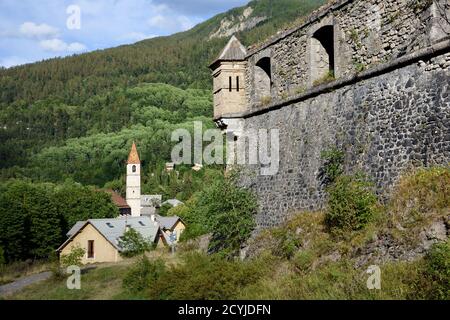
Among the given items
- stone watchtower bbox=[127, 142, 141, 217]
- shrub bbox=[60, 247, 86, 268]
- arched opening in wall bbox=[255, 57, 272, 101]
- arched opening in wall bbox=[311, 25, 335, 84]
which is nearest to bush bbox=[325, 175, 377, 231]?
arched opening in wall bbox=[311, 25, 335, 84]

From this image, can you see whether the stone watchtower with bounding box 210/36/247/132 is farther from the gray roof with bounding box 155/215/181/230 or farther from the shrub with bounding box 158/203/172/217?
the shrub with bounding box 158/203/172/217

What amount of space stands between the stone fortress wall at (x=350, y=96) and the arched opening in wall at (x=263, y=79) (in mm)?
33

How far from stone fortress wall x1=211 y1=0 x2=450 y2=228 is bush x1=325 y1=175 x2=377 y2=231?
1.00 ft

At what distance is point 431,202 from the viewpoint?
10.1 metres

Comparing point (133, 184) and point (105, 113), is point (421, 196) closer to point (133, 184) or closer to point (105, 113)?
point (133, 184)

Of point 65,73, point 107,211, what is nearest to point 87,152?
point 65,73

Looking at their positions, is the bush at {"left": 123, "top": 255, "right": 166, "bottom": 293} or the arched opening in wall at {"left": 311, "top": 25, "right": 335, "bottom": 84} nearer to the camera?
the bush at {"left": 123, "top": 255, "right": 166, "bottom": 293}

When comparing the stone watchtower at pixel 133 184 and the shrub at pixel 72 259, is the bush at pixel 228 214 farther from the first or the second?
the stone watchtower at pixel 133 184

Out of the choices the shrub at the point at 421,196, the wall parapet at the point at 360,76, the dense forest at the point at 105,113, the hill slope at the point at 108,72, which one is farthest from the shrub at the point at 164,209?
the shrub at the point at 421,196

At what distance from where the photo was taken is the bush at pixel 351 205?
38.5ft

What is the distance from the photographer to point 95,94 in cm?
17825

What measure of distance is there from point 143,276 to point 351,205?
260 inches

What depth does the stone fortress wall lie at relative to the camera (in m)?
11.0
